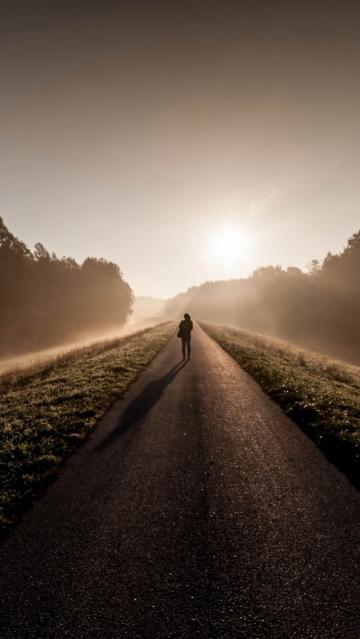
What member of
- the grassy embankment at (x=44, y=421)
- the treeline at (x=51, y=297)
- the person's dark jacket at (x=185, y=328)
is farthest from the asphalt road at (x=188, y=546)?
the treeline at (x=51, y=297)

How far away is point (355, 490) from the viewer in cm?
509

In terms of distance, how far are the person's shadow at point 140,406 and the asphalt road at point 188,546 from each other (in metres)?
0.19

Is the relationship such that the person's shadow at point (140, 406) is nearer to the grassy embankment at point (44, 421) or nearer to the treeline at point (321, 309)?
the grassy embankment at point (44, 421)

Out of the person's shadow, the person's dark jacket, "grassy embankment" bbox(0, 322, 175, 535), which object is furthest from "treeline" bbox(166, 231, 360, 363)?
"grassy embankment" bbox(0, 322, 175, 535)

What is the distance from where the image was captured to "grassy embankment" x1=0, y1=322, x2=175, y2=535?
5.27 metres

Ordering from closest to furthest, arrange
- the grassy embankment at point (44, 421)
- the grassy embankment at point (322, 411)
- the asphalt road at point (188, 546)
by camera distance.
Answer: the asphalt road at point (188, 546), the grassy embankment at point (44, 421), the grassy embankment at point (322, 411)

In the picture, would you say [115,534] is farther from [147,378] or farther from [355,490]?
[147,378]

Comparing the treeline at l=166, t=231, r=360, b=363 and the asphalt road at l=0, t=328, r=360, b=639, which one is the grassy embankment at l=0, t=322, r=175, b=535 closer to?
the asphalt road at l=0, t=328, r=360, b=639

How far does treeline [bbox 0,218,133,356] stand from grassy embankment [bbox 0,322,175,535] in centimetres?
3555

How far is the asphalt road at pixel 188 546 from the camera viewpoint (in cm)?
288

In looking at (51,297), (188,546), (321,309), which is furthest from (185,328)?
(321,309)

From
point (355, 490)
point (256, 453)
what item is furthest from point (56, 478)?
point (355, 490)

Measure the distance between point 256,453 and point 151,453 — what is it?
2.33 metres

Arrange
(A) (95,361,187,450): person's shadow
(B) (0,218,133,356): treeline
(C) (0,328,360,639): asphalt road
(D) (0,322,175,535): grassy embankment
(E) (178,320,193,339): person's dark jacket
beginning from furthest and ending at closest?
1. (B) (0,218,133,356): treeline
2. (E) (178,320,193,339): person's dark jacket
3. (A) (95,361,187,450): person's shadow
4. (D) (0,322,175,535): grassy embankment
5. (C) (0,328,360,639): asphalt road
